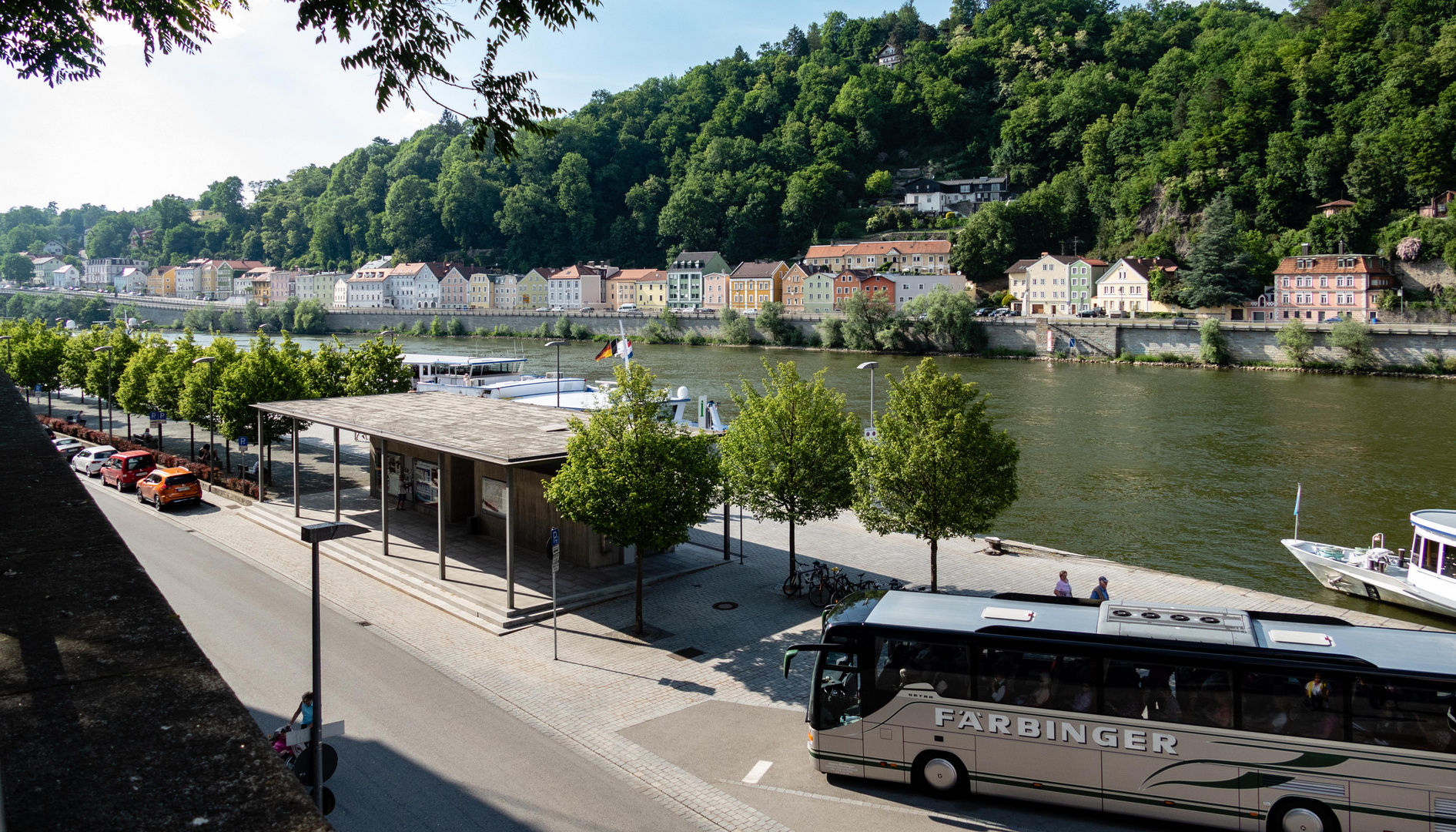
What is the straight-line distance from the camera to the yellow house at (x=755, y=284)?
10744 cm

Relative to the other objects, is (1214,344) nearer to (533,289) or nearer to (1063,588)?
(1063,588)

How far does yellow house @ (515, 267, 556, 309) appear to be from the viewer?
130 m

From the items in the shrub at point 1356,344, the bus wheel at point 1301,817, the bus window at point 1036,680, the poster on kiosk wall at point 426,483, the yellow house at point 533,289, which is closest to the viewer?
the bus wheel at point 1301,817

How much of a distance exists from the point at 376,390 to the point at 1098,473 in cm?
2534

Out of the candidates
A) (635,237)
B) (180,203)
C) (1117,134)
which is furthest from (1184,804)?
(180,203)

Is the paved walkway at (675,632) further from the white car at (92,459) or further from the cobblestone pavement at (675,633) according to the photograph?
the white car at (92,459)

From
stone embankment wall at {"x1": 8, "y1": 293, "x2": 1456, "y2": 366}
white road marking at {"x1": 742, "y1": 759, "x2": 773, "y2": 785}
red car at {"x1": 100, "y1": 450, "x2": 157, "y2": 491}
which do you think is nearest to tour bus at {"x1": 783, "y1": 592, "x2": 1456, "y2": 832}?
white road marking at {"x1": 742, "y1": 759, "x2": 773, "y2": 785}

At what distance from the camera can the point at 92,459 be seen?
27562 mm

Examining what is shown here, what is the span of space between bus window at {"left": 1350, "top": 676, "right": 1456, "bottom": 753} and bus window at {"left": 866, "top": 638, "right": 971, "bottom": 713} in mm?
3345

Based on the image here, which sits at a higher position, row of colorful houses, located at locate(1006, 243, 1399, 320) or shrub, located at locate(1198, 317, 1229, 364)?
row of colorful houses, located at locate(1006, 243, 1399, 320)

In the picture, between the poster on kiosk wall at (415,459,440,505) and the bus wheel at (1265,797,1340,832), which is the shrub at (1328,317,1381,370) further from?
the bus wheel at (1265,797,1340,832)

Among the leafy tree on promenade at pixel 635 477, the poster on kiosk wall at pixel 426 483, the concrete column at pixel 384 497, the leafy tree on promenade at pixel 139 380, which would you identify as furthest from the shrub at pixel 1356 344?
the leafy tree on promenade at pixel 139 380

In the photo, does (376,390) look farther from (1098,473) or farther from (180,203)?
(180,203)

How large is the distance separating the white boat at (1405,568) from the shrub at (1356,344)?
50.4m
